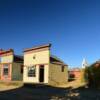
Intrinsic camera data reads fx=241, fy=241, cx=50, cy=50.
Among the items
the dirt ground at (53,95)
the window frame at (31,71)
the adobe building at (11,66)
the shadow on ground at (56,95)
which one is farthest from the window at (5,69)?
the shadow on ground at (56,95)

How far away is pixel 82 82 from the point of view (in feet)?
108

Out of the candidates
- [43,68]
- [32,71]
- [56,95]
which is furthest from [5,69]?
[56,95]

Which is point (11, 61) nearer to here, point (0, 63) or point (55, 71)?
point (0, 63)

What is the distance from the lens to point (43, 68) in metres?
38.8

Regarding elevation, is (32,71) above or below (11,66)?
below

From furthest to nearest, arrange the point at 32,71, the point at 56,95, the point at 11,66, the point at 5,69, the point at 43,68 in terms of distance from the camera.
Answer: the point at 5,69 → the point at 11,66 → the point at 32,71 → the point at 43,68 → the point at 56,95

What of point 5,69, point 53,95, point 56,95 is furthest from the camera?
point 5,69

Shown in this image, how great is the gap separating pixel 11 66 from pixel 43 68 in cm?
991

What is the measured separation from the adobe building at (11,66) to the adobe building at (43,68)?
4.88m

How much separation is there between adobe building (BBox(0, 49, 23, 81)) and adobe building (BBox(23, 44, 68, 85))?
16.0ft

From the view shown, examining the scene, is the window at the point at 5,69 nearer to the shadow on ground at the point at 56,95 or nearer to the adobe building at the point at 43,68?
the adobe building at the point at 43,68

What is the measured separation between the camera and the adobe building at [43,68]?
3769 cm

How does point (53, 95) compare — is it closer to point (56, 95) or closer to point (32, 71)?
point (56, 95)

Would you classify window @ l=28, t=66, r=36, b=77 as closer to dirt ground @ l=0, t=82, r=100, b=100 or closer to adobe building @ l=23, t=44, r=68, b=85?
adobe building @ l=23, t=44, r=68, b=85
